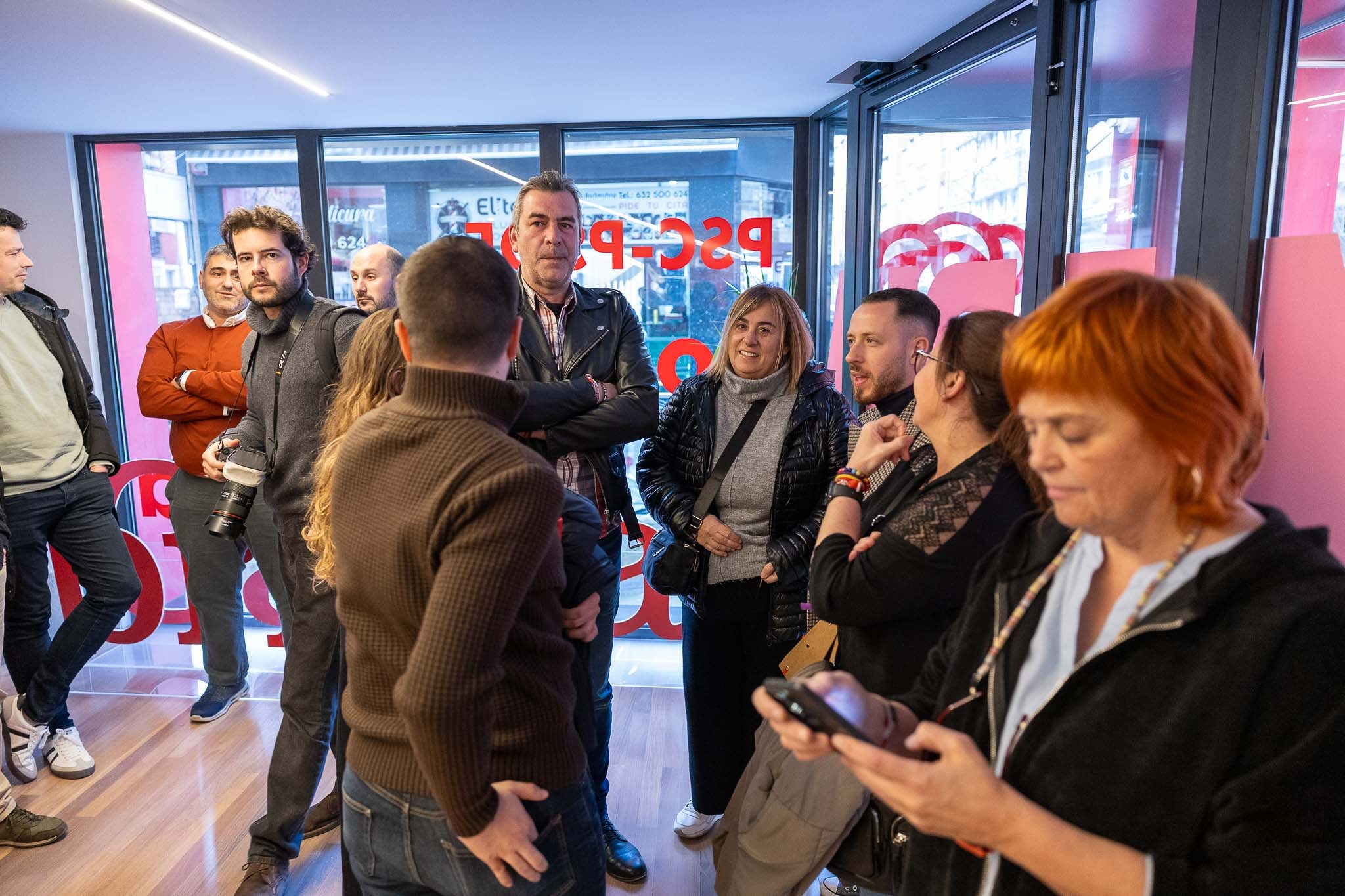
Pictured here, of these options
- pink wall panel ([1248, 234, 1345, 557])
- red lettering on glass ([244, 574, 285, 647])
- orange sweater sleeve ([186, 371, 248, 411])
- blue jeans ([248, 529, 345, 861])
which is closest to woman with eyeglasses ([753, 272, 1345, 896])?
pink wall panel ([1248, 234, 1345, 557])

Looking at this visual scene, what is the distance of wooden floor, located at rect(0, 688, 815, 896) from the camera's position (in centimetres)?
245

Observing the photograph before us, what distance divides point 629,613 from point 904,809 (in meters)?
3.36

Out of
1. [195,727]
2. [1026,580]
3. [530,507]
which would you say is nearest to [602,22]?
[530,507]

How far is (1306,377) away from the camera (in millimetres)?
1629

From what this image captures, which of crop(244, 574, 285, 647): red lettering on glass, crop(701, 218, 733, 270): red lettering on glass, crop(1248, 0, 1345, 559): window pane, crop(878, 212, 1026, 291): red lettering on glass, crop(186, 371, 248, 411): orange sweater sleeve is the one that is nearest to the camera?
crop(1248, 0, 1345, 559): window pane

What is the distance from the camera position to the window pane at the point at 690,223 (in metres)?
4.45

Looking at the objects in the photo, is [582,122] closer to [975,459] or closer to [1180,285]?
[975,459]

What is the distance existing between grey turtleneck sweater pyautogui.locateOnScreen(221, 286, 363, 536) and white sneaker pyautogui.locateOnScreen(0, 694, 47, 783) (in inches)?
61.8

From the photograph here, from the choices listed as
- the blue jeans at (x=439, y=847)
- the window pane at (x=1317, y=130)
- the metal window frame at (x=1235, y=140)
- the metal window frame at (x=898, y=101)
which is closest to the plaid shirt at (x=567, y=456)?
the blue jeans at (x=439, y=847)

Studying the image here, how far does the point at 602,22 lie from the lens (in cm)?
279

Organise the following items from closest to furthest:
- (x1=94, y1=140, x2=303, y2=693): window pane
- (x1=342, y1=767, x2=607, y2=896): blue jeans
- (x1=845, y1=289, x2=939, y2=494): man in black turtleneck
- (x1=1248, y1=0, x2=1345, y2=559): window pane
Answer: (x1=342, y1=767, x2=607, y2=896): blue jeans
(x1=1248, y1=0, x2=1345, y2=559): window pane
(x1=845, y1=289, x2=939, y2=494): man in black turtleneck
(x1=94, y1=140, x2=303, y2=693): window pane

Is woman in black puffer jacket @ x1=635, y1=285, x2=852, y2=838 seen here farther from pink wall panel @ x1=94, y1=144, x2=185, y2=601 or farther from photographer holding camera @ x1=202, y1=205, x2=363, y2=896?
pink wall panel @ x1=94, y1=144, x2=185, y2=601

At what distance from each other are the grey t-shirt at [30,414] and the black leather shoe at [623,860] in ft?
7.80

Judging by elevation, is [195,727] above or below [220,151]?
below
